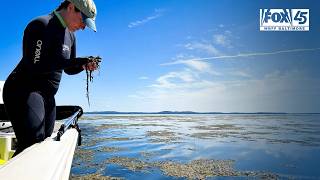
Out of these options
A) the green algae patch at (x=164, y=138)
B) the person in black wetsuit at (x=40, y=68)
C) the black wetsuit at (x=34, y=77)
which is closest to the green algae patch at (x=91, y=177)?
the person in black wetsuit at (x=40, y=68)

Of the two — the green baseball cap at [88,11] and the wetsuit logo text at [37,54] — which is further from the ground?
the green baseball cap at [88,11]

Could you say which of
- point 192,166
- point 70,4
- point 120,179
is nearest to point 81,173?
point 120,179

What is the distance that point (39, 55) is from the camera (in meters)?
3.23

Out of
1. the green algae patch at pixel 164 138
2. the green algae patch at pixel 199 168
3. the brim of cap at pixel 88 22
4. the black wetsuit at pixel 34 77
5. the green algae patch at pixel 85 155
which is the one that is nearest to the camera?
the black wetsuit at pixel 34 77

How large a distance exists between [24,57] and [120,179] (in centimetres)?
958

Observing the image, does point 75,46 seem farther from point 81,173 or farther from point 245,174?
point 245,174

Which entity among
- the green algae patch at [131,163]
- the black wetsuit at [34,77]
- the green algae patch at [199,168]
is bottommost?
the green algae patch at [199,168]

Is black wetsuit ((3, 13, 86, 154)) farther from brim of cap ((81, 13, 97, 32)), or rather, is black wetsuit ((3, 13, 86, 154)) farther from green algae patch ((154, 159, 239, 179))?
green algae patch ((154, 159, 239, 179))

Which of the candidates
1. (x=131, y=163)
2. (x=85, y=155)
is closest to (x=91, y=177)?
(x=131, y=163)

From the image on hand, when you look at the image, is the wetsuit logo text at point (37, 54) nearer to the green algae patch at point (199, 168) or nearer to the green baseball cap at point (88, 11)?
the green baseball cap at point (88, 11)

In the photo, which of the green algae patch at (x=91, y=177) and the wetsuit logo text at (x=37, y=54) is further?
the green algae patch at (x=91, y=177)

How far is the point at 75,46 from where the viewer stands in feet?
13.6

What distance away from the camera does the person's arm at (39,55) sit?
3.23 meters

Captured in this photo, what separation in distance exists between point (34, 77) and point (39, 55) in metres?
0.26
